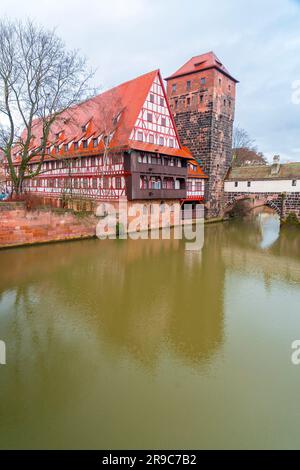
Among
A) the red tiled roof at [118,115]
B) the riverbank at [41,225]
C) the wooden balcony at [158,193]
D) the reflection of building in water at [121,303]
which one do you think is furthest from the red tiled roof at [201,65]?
the reflection of building in water at [121,303]

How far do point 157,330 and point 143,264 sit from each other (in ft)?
17.9

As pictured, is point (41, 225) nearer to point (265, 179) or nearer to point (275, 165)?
point (265, 179)

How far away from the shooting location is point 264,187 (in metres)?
25.0

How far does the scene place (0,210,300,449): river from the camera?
3.47 meters

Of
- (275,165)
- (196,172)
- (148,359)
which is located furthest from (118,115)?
(148,359)

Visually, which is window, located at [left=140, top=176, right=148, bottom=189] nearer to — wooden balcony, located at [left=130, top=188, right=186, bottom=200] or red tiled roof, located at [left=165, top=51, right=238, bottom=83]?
wooden balcony, located at [left=130, top=188, right=186, bottom=200]

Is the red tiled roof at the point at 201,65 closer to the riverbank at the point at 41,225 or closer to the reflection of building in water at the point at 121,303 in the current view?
the riverbank at the point at 41,225

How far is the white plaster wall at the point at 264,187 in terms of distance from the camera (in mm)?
23891

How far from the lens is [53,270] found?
33.6ft

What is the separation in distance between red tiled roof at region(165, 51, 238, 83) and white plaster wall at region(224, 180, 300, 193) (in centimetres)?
984

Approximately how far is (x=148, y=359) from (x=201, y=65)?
2671cm
